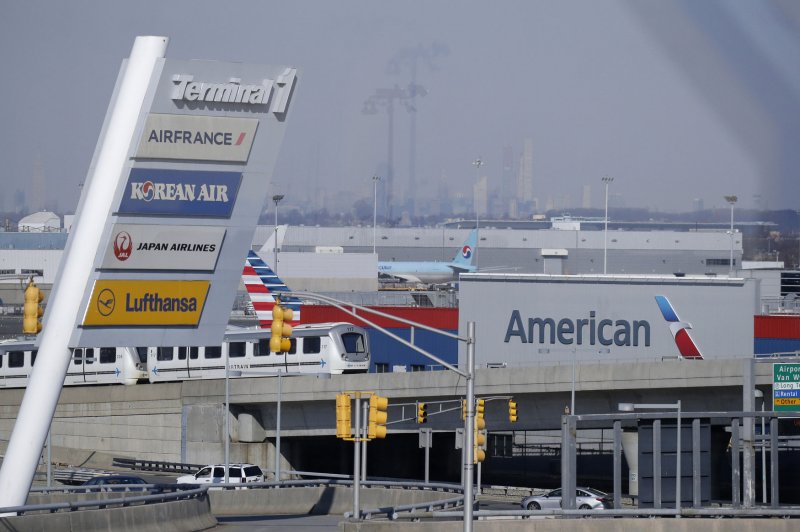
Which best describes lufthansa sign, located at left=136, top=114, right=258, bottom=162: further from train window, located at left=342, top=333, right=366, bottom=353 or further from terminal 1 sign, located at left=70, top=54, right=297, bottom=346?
train window, located at left=342, top=333, right=366, bottom=353

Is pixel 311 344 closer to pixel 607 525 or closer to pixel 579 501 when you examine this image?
pixel 579 501

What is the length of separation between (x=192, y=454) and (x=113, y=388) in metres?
5.46

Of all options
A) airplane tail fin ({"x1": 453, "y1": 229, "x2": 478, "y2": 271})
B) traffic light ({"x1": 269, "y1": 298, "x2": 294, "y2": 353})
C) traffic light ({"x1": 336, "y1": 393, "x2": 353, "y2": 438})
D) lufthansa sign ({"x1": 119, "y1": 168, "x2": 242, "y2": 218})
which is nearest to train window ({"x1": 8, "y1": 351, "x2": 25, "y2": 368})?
lufthansa sign ({"x1": 119, "y1": 168, "x2": 242, "y2": 218})

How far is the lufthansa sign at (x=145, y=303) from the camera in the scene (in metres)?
28.8

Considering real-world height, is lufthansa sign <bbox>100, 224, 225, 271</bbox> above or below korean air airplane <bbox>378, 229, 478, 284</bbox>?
below

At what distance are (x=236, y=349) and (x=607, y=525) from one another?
114 feet

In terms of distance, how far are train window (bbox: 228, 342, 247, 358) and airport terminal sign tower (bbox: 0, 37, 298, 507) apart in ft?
110

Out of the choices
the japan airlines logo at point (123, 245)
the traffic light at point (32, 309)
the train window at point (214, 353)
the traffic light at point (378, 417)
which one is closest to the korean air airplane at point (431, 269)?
the train window at point (214, 353)

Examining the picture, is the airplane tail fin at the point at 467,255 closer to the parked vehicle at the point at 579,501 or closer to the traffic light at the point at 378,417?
the parked vehicle at the point at 579,501

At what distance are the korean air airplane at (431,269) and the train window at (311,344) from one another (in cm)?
11021

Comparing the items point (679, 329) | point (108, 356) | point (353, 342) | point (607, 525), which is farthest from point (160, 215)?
point (679, 329)

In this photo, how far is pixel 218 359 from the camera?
64.2 metres

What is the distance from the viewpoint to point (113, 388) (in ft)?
209

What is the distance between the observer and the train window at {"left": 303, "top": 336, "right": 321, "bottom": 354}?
203 feet
